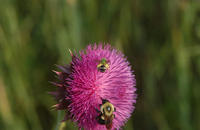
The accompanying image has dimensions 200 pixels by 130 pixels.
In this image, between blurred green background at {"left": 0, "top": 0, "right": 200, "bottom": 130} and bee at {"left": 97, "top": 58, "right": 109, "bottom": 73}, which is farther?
blurred green background at {"left": 0, "top": 0, "right": 200, "bottom": 130}

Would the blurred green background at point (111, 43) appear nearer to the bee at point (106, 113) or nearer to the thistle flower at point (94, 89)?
the thistle flower at point (94, 89)

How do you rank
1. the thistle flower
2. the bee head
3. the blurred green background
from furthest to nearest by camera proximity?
1. the blurred green background
2. the thistle flower
3. the bee head

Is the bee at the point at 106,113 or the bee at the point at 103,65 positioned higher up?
the bee at the point at 103,65

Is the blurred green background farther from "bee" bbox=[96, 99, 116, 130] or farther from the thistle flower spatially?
"bee" bbox=[96, 99, 116, 130]

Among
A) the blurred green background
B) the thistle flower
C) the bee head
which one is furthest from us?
the blurred green background

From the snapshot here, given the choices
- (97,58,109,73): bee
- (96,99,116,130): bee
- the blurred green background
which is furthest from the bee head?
the blurred green background

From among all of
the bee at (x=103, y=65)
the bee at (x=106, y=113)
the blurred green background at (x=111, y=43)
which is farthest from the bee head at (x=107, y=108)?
the blurred green background at (x=111, y=43)

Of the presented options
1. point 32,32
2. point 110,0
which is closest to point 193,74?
point 110,0

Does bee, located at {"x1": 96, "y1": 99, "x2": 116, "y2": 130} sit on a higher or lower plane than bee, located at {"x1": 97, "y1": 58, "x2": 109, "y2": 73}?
lower
